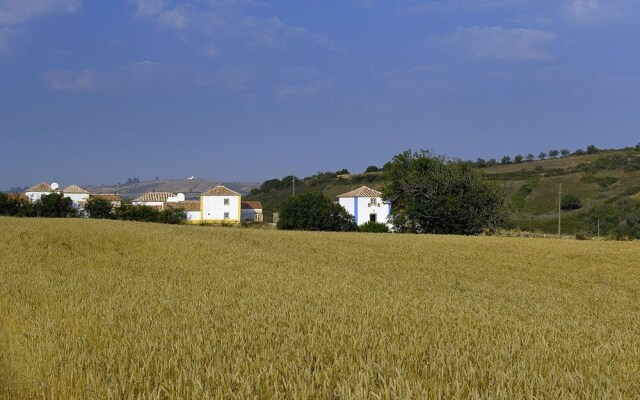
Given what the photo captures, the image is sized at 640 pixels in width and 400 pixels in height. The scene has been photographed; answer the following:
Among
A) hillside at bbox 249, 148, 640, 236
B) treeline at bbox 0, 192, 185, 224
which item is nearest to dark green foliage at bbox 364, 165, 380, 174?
hillside at bbox 249, 148, 640, 236

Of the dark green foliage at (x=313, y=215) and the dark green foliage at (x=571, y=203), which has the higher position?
the dark green foliage at (x=571, y=203)

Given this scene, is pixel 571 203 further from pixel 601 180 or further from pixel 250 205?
pixel 250 205

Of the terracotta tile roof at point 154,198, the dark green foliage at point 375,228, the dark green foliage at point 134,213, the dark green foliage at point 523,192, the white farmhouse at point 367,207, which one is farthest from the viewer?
the terracotta tile roof at point 154,198

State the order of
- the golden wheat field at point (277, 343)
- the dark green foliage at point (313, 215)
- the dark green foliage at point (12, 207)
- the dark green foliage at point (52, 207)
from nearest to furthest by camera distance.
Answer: the golden wheat field at point (277, 343) < the dark green foliage at point (52, 207) < the dark green foliage at point (12, 207) < the dark green foliage at point (313, 215)

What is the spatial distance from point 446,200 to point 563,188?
2083 inches

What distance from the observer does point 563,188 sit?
107 meters

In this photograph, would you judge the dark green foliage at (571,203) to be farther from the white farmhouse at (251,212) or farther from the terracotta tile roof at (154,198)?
the terracotta tile roof at (154,198)

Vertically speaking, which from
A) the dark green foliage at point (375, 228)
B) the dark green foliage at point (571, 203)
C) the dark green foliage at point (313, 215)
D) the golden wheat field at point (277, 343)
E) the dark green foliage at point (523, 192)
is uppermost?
the dark green foliage at point (523, 192)

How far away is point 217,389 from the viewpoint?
413 centimetres

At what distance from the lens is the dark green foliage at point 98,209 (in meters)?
74.3

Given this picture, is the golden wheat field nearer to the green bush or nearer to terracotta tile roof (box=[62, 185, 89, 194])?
the green bush

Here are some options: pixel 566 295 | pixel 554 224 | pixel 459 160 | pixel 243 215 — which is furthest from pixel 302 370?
pixel 243 215

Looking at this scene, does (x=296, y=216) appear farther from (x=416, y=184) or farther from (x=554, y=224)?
(x=554, y=224)

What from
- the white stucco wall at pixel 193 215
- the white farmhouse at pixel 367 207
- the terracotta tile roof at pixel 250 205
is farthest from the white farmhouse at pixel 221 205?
the white farmhouse at pixel 367 207
